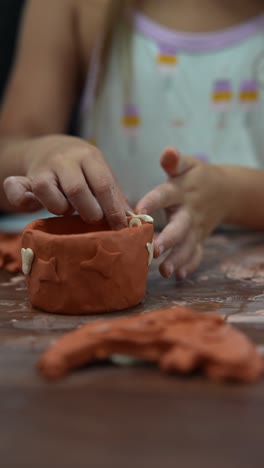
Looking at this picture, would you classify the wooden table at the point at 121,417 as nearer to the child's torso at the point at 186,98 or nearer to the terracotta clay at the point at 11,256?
the terracotta clay at the point at 11,256

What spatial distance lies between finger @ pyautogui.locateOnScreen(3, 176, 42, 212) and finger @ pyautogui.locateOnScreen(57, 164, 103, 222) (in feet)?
0.19

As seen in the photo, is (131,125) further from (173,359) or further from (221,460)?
(221,460)

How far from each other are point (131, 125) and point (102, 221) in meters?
0.61

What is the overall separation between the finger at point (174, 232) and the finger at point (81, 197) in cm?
10

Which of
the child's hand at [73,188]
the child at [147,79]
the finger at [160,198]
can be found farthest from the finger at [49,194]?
the child at [147,79]

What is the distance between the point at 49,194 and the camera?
818 millimetres

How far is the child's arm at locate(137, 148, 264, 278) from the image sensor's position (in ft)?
2.98

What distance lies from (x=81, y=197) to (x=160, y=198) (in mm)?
144

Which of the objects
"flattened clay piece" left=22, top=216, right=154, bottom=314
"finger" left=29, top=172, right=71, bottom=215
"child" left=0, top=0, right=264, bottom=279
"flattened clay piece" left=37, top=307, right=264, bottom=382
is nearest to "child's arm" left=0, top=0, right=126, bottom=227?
"child" left=0, top=0, right=264, bottom=279

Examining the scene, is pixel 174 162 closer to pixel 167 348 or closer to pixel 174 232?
pixel 174 232

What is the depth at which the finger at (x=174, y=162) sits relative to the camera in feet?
3.01

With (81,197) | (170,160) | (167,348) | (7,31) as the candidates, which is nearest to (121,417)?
(167,348)

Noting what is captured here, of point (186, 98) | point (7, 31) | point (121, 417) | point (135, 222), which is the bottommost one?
point (121, 417)

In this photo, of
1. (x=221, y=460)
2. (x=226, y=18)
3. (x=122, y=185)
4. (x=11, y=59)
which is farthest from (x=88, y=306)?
(x=11, y=59)
